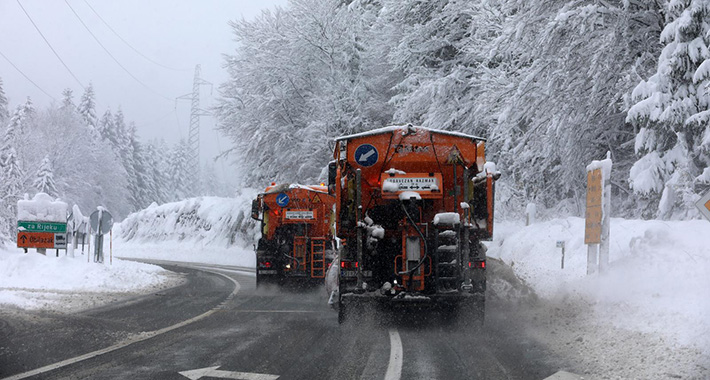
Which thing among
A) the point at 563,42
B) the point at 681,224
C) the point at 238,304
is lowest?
the point at 238,304

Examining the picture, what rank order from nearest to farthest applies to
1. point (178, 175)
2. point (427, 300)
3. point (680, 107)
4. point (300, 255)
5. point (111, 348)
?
point (111, 348) < point (427, 300) < point (680, 107) < point (300, 255) < point (178, 175)

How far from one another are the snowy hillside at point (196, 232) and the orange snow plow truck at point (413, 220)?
2247 cm

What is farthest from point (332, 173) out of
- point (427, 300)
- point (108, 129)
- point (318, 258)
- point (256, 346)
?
point (108, 129)

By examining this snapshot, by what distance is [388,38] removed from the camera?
2558 centimetres

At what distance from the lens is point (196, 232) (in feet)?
142

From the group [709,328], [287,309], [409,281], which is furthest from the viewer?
[287,309]

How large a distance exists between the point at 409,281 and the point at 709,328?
4.12m

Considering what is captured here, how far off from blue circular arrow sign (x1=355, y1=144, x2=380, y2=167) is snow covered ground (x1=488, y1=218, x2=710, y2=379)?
3509mm

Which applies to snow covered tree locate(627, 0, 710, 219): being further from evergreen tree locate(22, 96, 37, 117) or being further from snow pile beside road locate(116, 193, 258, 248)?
evergreen tree locate(22, 96, 37, 117)

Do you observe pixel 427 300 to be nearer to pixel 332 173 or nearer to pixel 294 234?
pixel 332 173

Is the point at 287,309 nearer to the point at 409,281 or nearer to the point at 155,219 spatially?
the point at 409,281

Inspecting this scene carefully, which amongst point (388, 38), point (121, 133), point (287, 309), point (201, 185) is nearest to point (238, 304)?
point (287, 309)

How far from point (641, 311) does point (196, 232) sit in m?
38.5

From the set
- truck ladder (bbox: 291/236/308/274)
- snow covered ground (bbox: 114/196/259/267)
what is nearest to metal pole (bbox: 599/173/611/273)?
truck ladder (bbox: 291/236/308/274)
